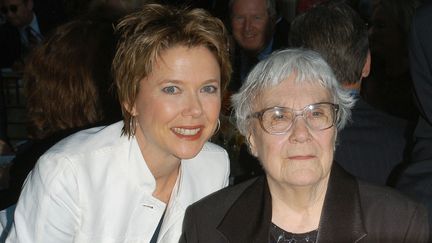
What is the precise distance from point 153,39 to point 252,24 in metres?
3.25

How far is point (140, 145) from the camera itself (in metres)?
3.36

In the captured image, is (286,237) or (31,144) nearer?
(286,237)

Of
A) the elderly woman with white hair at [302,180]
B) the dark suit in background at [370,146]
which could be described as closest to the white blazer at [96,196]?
the elderly woman with white hair at [302,180]

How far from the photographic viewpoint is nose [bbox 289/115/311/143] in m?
2.99

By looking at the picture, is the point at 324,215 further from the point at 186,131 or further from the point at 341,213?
the point at 186,131

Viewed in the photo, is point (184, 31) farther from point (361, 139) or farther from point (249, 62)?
point (249, 62)

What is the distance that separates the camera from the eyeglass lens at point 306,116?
3029 mm

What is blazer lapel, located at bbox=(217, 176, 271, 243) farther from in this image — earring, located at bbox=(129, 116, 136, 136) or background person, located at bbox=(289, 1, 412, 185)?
earring, located at bbox=(129, 116, 136, 136)

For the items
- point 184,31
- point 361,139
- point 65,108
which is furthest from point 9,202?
point 361,139

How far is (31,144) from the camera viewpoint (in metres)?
4.21

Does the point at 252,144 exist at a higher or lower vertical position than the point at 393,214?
higher

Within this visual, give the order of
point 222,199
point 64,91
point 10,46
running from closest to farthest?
point 222,199
point 64,91
point 10,46

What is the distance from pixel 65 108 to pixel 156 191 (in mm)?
854

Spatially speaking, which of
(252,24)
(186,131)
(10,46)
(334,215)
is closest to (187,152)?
(186,131)
